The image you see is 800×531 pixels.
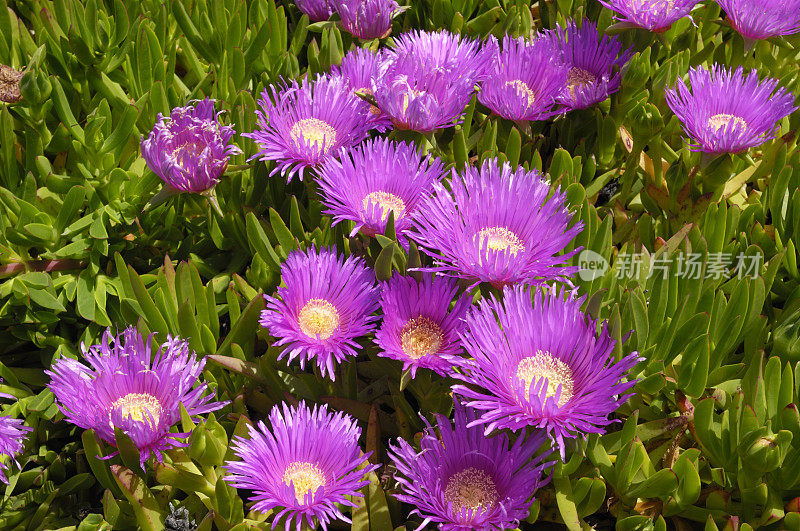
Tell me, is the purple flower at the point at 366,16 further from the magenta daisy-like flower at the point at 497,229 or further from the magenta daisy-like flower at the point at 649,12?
the magenta daisy-like flower at the point at 497,229

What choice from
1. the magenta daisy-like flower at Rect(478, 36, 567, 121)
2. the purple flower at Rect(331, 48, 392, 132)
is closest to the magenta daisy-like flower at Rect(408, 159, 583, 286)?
the magenta daisy-like flower at Rect(478, 36, 567, 121)

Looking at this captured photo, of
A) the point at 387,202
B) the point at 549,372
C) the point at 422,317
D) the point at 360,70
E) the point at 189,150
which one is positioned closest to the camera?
the point at 549,372

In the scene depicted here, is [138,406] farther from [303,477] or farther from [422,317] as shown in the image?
[422,317]

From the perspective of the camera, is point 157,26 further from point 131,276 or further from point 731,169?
point 731,169

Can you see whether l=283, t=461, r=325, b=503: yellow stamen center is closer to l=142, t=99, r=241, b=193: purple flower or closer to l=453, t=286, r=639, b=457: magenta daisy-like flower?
l=453, t=286, r=639, b=457: magenta daisy-like flower

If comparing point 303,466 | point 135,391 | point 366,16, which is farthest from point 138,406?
point 366,16
